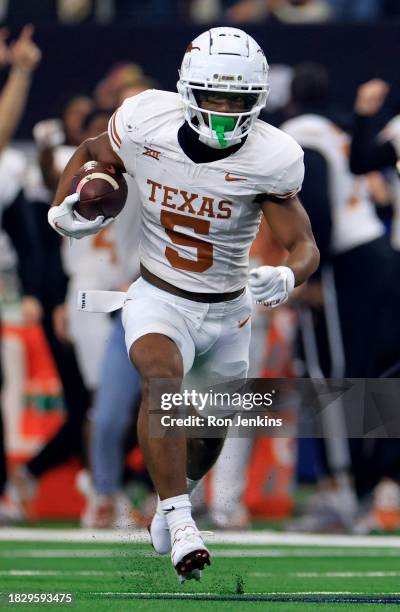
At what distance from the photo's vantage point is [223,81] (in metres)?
6.25

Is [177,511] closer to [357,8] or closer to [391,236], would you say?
[391,236]

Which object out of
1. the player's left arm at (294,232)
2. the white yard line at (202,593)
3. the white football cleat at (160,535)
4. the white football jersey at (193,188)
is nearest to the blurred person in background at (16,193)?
the white football jersey at (193,188)

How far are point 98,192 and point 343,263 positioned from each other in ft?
9.78

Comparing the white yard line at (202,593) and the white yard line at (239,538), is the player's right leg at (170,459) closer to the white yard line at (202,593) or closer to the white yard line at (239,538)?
the white yard line at (202,593)

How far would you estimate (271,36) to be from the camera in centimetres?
1059

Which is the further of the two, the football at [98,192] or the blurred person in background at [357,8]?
the blurred person in background at [357,8]

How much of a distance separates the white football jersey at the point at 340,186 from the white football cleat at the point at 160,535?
3.08 m

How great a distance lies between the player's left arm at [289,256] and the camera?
5723 mm

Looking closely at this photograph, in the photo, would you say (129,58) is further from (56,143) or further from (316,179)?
(316,179)

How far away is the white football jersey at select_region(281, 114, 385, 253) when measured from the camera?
9.16m

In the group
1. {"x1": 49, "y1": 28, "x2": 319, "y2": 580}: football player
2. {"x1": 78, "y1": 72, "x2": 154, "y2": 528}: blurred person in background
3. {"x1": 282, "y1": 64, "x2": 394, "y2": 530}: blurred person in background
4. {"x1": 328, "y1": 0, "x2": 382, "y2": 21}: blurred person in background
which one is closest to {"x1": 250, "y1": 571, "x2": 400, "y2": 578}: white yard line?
{"x1": 49, "y1": 28, "x2": 319, "y2": 580}: football player

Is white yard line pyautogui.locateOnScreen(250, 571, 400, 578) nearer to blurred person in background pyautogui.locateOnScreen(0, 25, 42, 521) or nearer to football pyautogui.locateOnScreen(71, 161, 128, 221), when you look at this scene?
football pyautogui.locateOnScreen(71, 161, 128, 221)
